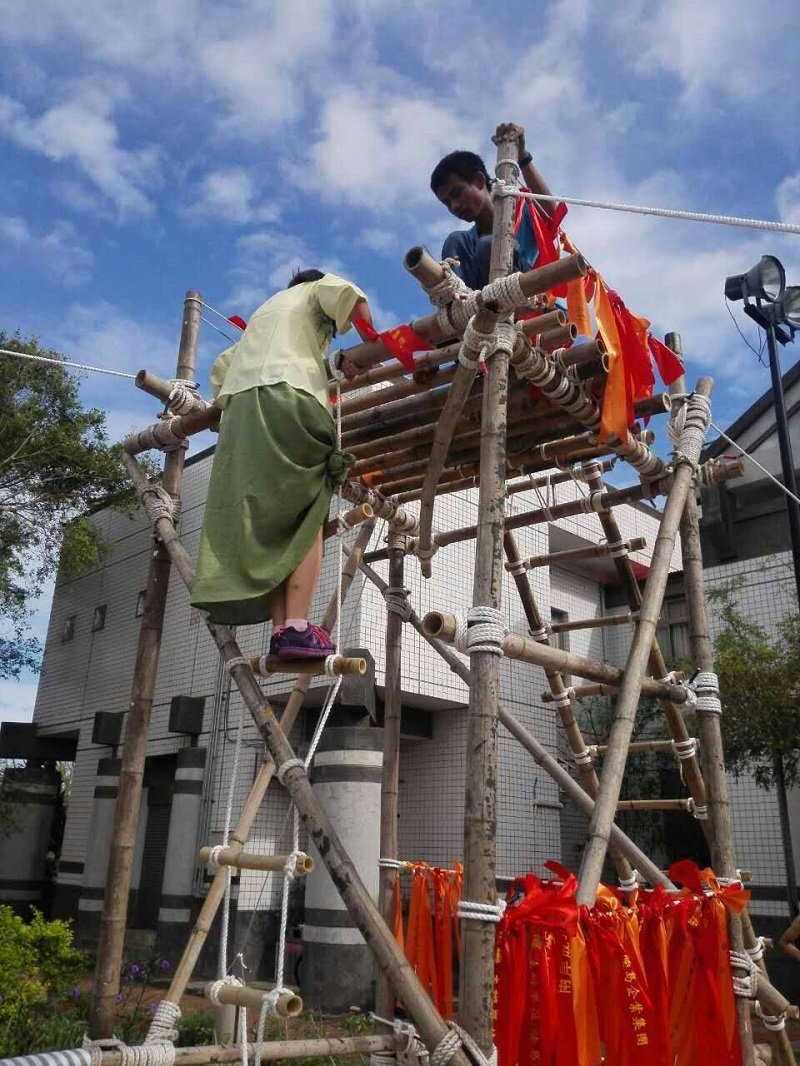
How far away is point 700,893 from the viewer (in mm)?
3787

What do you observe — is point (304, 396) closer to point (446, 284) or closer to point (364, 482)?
point (446, 284)

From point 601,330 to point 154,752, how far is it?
34.6 feet

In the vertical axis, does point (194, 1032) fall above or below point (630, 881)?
below

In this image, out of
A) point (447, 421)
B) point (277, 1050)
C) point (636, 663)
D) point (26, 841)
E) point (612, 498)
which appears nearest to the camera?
point (277, 1050)

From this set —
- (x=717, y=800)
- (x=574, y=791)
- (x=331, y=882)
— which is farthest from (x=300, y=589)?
(x=331, y=882)

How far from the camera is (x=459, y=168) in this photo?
429cm

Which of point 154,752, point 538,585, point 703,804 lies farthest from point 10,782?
point 703,804

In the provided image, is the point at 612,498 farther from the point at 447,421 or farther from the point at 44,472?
the point at 44,472

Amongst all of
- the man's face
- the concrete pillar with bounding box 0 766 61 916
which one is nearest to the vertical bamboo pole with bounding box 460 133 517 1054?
the man's face

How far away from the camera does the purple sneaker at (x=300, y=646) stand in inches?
120

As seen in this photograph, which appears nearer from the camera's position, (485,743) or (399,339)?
(485,743)

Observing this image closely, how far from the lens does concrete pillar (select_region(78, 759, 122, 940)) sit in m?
12.4

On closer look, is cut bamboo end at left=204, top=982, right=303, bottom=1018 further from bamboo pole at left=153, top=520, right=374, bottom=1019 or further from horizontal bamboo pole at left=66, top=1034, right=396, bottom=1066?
bamboo pole at left=153, top=520, right=374, bottom=1019

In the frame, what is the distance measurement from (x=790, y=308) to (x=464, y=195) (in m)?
5.13
